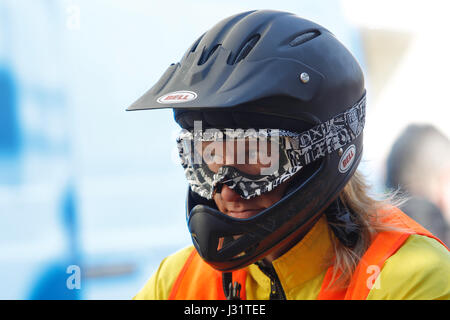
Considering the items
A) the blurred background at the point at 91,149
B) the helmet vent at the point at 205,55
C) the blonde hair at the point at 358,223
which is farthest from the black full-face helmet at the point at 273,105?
the blurred background at the point at 91,149

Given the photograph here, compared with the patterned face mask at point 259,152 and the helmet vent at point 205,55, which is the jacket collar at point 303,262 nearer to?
the patterned face mask at point 259,152

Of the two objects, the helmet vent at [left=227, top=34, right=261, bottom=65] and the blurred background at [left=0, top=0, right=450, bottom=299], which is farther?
the blurred background at [left=0, top=0, right=450, bottom=299]

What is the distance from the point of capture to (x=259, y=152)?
161 centimetres

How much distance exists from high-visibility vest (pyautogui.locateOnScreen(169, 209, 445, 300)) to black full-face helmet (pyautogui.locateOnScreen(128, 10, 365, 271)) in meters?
0.20

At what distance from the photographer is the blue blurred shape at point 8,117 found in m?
3.22

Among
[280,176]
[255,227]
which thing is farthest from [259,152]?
[255,227]

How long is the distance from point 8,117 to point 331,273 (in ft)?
7.89

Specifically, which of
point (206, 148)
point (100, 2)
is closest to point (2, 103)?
point (100, 2)

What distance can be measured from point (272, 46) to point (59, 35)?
2.20 meters

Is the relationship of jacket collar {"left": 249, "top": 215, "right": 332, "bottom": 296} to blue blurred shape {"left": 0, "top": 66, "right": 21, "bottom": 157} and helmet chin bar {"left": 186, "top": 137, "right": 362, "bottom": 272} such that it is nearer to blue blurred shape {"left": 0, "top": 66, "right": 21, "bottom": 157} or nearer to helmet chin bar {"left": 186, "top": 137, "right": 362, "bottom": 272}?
helmet chin bar {"left": 186, "top": 137, "right": 362, "bottom": 272}

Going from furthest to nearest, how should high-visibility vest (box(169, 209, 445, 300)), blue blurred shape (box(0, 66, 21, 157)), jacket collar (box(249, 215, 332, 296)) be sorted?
blue blurred shape (box(0, 66, 21, 157))
jacket collar (box(249, 215, 332, 296))
high-visibility vest (box(169, 209, 445, 300))

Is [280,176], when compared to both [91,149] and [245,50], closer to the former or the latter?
[245,50]

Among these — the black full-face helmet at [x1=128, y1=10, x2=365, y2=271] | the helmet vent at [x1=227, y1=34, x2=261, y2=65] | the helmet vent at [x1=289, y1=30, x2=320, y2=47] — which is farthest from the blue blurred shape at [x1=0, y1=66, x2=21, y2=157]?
the helmet vent at [x1=289, y1=30, x2=320, y2=47]

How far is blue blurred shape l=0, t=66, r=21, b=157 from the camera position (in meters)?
3.22
